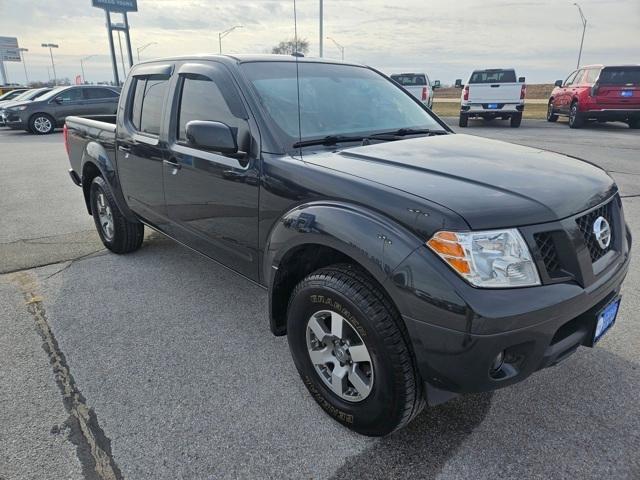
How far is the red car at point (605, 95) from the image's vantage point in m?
13.9

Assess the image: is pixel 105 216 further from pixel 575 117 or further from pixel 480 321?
pixel 575 117

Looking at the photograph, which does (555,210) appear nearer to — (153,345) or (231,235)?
(231,235)

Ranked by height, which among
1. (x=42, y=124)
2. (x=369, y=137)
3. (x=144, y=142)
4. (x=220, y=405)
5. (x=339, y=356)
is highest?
(x=369, y=137)

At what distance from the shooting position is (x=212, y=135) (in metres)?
2.51

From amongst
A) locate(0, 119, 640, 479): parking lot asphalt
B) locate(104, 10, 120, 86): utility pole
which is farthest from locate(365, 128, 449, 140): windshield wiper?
locate(104, 10, 120, 86): utility pole

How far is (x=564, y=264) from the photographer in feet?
6.24

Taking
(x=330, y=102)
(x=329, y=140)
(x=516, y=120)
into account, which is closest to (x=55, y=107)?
(x=516, y=120)

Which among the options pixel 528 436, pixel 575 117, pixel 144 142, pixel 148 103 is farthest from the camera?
pixel 575 117

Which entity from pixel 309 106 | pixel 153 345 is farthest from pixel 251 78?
pixel 153 345

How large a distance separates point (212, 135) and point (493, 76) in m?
16.5

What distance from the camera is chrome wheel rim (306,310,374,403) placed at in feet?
7.07

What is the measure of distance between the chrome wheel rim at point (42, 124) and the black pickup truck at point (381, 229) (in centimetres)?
1630

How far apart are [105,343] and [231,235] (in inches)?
44.8

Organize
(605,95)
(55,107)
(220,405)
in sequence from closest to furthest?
(220,405) → (605,95) → (55,107)
